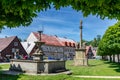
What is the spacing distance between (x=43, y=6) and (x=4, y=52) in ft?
230

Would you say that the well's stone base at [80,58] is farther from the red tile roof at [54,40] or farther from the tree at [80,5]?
the red tile roof at [54,40]

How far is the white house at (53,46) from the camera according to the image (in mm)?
89688

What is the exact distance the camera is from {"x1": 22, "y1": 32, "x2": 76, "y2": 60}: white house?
3531 inches

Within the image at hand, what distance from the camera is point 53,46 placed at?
101 meters

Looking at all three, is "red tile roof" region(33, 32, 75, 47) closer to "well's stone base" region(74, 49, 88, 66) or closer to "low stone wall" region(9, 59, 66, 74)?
"well's stone base" region(74, 49, 88, 66)

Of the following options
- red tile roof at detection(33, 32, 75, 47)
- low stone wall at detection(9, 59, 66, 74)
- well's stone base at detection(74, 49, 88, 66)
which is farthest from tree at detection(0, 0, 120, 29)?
red tile roof at detection(33, 32, 75, 47)

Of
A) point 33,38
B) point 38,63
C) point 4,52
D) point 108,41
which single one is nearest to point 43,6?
point 38,63

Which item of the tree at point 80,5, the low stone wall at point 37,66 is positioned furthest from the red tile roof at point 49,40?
the tree at point 80,5

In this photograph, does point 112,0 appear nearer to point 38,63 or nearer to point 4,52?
point 38,63

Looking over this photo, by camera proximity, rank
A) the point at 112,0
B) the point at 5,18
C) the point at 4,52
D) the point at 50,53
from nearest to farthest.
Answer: the point at 112,0, the point at 5,18, the point at 4,52, the point at 50,53

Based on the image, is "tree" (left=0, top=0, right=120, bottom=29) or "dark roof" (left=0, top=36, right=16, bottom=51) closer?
"tree" (left=0, top=0, right=120, bottom=29)

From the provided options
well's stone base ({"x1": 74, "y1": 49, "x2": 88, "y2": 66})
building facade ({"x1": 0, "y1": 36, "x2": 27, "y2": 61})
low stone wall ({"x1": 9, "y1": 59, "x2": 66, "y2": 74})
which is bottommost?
low stone wall ({"x1": 9, "y1": 59, "x2": 66, "y2": 74})

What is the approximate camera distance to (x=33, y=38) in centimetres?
9450

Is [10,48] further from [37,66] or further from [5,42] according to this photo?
[37,66]
